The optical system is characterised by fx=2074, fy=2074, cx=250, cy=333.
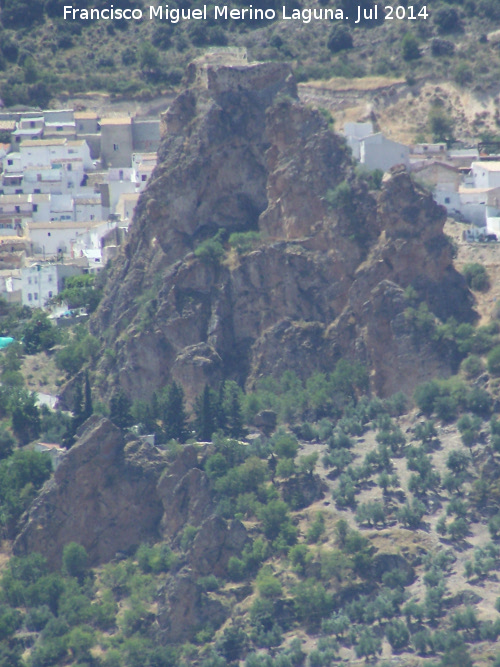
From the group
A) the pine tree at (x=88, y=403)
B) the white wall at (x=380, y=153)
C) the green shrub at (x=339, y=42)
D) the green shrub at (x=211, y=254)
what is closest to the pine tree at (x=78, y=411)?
the pine tree at (x=88, y=403)

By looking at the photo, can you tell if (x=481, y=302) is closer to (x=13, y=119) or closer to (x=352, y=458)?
(x=352, y=458)

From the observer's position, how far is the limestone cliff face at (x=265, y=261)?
73.8 m

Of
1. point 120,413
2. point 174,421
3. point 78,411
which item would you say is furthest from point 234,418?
point 78,411

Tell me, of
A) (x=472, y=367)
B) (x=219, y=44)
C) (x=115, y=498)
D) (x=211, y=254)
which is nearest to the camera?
(x=115, y=498)

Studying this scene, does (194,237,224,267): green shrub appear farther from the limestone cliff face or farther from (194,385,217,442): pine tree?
(194,385,217,442): pine tree

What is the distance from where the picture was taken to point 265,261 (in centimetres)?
7512

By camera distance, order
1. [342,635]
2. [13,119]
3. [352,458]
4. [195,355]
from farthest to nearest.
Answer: [13,119] → [195,355] → [352,458] → [342,635]

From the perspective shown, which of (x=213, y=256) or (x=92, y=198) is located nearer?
(x=213, y=256)

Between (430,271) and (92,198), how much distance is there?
26.6 meters

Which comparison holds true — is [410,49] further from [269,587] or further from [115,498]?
[269,587]

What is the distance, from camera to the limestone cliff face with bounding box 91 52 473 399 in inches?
2904

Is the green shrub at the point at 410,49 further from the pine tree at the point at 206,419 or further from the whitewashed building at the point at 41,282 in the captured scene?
the pine tree at the point at 206,419

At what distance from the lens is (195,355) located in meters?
74.1

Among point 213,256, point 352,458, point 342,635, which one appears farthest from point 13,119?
point 342,635
